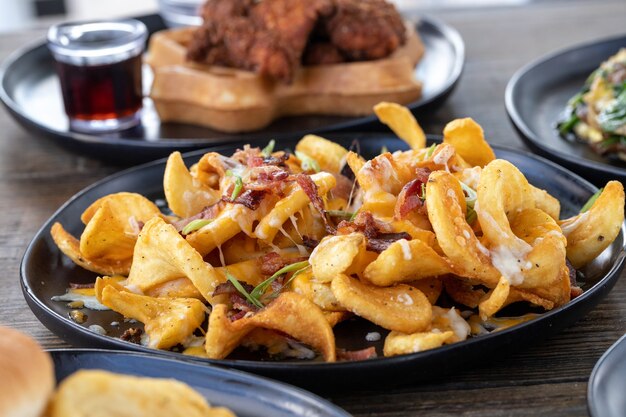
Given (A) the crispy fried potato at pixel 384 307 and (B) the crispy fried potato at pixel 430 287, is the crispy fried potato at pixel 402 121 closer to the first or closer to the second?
(B) the crispy fried potato at pixel 430 287

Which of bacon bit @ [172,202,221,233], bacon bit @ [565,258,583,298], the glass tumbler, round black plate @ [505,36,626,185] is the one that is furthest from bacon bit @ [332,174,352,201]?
the glass tumbler

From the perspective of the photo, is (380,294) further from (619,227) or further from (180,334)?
(619,227)

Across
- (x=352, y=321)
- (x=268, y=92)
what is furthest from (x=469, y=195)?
(x=268, y=92)

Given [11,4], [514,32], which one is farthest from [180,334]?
[11,4]

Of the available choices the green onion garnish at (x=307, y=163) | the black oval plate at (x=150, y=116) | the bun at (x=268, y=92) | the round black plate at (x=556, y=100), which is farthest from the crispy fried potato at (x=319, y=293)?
the bun at (x=268, y=92)

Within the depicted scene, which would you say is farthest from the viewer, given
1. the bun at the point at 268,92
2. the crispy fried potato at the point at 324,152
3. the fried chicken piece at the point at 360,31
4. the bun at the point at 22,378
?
the fried chicken piece at the point at 360,31

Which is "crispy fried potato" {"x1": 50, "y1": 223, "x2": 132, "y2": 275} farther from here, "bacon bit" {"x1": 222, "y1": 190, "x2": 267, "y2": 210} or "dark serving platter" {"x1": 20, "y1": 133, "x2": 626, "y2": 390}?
"bacon bit" {"x1": 222, "y1": 190, "x2": 267, "y2": 210}
